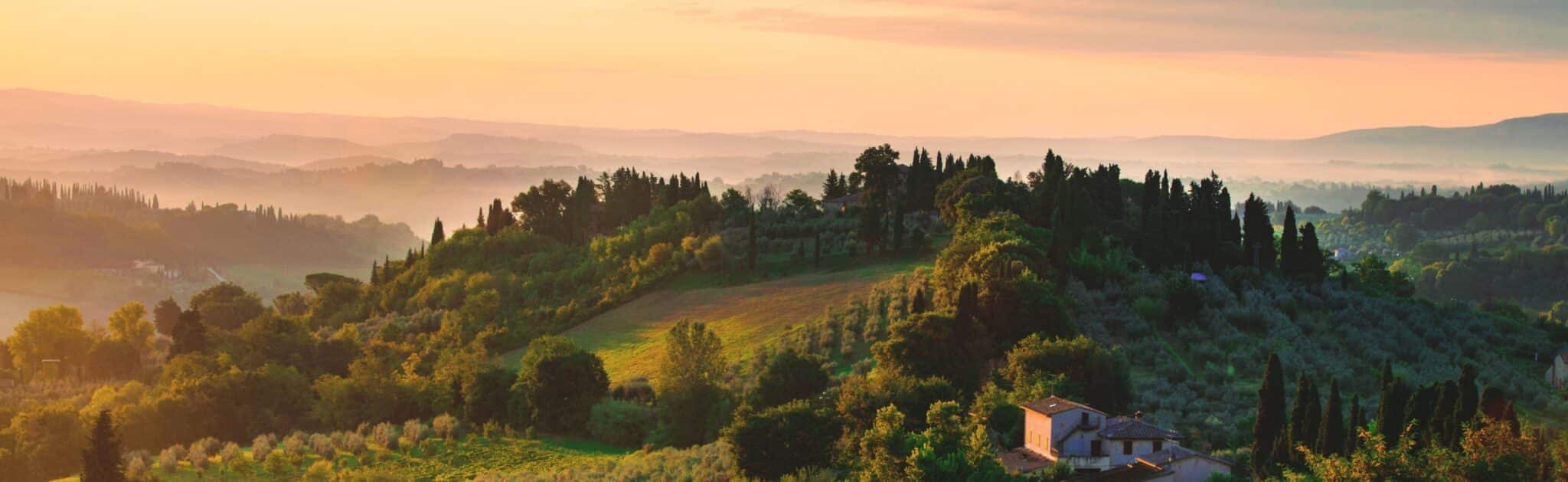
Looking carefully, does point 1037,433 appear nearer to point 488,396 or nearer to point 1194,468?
point 1194,468

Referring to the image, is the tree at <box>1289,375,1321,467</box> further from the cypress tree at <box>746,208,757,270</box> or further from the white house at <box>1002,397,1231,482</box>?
the cypress tree at <box>746,208,757,270</box>

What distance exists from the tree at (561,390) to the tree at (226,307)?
1736 inches

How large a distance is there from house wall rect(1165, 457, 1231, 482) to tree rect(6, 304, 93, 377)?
231 ft

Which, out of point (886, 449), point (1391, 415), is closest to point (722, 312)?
point (886, 449)

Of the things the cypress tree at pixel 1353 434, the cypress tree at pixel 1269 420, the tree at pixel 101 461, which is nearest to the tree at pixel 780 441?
the cypress tree at pixel 1269 420

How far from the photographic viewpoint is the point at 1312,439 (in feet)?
121

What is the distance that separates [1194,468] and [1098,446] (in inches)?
103

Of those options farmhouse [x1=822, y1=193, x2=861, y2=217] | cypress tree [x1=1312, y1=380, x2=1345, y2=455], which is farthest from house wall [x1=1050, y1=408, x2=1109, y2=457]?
farmhouse [x1=822, y1=193, x2=861, y2=217]

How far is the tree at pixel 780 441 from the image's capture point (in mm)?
40469

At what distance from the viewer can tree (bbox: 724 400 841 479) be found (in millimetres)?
40469

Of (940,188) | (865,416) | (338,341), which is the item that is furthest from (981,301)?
(338,341)

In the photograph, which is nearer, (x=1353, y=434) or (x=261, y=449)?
(x=1353, y=434)

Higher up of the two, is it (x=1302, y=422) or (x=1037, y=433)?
(x=1302, y=422)

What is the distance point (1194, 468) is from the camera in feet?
116
